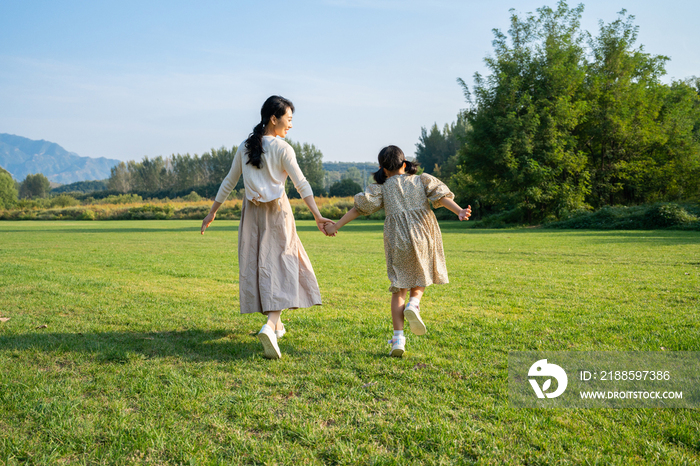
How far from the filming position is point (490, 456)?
2.15 meters

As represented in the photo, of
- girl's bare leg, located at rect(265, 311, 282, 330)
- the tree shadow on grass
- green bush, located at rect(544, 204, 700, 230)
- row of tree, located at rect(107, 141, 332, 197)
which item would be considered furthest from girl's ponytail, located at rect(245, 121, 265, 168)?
row of tree, located at rect(107, 141, 332, 197)

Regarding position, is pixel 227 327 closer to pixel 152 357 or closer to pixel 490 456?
pixel 152 357

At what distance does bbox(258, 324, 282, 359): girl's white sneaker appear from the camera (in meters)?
3.59

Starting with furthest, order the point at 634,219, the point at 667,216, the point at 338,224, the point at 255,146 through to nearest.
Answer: the point at 634,219 → the point at 667,216 → the point at 338,224 → the point at 255,146

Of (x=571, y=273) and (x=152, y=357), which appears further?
(x=571, y=273)

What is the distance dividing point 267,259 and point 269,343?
2.41 ft

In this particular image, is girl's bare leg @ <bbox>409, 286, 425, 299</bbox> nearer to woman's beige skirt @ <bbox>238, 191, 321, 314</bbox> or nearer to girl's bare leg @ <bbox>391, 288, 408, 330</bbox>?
girl's bare leg @ <bbox>391, 288, 408, 330</bbox>

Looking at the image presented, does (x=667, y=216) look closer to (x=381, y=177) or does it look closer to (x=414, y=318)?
(x=381, y=177)

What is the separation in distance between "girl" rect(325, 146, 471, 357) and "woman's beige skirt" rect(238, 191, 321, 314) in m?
0.52

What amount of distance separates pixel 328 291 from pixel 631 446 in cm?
491

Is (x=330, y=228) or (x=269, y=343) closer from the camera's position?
(x=269, y=343)

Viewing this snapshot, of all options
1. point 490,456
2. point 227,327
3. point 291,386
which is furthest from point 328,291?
point 490,456

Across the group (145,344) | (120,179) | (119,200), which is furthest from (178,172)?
(145,344)

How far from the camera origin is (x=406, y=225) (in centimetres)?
393
